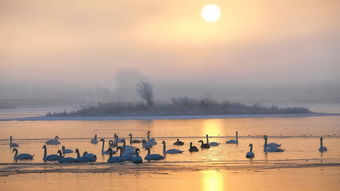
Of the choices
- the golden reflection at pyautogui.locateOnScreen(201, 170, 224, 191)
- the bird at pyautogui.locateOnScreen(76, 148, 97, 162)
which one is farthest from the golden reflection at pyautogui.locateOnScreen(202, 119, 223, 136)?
the golden reflection at pyautogui.locateOnScreen(201, 170, 224, 191)

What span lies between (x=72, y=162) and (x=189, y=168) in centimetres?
404

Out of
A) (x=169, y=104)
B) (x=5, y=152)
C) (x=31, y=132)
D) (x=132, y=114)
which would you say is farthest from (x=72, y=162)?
(x=169, y=104)

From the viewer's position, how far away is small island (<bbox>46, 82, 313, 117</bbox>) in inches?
2040

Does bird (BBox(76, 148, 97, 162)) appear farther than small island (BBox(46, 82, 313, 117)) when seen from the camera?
No

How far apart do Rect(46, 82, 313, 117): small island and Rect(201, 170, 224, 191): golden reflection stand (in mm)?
36842

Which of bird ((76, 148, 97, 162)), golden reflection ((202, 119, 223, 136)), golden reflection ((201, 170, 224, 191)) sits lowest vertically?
golden reflection ((201, 170, 224, 191))

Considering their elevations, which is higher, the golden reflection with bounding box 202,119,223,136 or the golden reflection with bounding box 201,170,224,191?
the golden reflection with bounding box 202,119,223,136

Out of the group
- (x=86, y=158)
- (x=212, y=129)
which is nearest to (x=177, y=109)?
(x=212, y=129)

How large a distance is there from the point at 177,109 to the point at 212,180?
4133 cm

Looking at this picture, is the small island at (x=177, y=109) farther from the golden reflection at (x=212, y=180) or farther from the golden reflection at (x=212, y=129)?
the golden reflection at (x=212, y=180)

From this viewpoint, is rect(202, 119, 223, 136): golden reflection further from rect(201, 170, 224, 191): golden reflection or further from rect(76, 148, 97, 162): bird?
rect(201, 170, 224, 191): golden reflection

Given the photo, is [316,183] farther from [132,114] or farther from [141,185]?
[132,114]

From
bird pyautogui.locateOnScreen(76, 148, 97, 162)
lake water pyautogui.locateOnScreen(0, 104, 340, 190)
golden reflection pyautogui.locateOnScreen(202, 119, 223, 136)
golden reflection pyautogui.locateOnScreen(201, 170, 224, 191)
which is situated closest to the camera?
golden reflection pyautogui.locateOnScreen(201, 170, 224, 191)

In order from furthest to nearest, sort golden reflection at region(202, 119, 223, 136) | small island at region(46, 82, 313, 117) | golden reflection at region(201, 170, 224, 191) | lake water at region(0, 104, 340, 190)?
small island at region(46, 82, 313, 117), golden reflection at region(202, 119, 223, 136), lake water at region(0, 104, 340, 190), golden reflection at region(201, 170, 224, 191)
